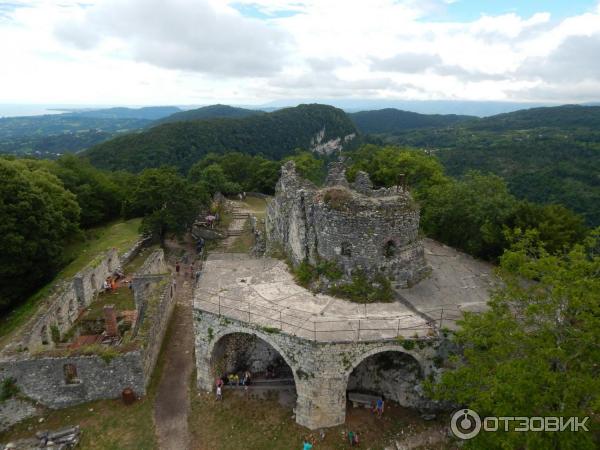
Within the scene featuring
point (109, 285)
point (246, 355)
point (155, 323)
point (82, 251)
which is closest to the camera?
point (246, 355)

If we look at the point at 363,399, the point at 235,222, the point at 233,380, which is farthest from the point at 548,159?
the point at 233,380

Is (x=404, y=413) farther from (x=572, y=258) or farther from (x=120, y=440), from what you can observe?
(x=120, y=440)

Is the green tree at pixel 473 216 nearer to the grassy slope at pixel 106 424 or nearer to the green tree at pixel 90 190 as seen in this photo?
the grassy slope at pixel 106 424

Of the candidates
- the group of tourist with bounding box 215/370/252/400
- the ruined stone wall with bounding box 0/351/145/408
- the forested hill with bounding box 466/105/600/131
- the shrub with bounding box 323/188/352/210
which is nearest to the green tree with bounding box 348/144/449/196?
the shrub with bounding box 323/188/352/210

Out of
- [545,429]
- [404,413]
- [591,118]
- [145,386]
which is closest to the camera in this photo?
[545,429]

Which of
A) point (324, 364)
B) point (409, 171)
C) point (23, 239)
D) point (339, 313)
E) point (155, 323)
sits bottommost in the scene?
point (155, 323)

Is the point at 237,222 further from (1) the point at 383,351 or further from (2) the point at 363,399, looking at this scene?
(1) the point at 383,351

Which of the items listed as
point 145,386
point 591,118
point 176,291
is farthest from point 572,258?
point 591,118
